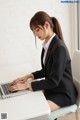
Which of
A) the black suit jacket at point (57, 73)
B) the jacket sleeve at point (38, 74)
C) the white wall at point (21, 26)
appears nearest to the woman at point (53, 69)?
the black suit jacket at point (57, 73)

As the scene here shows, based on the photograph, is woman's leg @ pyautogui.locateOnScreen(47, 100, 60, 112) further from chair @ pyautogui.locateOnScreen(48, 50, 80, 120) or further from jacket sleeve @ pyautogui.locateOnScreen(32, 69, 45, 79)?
jacket sleeve @ pyautogui.locateOnScreen(32, 69, 45, 79)

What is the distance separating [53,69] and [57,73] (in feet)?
0.13

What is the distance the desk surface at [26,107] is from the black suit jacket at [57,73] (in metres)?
0.09

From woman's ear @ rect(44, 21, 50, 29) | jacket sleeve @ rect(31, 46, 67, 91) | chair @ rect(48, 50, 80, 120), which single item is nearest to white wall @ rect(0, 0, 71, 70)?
chair @ rect(48, 50, 80, 120)

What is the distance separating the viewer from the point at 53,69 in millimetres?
1448

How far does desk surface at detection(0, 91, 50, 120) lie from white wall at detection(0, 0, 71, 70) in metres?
1.38

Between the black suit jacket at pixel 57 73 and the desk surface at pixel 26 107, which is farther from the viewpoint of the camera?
the black suit jacket at pixel 57 73

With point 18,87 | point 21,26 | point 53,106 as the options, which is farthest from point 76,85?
point 21,26

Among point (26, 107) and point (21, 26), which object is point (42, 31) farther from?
point (21, 26)

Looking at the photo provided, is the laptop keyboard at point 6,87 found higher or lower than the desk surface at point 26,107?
higher

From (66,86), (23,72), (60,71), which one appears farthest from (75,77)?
(23,72)

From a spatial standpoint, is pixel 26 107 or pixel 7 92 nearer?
pixel 26 107

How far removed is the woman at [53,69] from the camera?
1440 mm

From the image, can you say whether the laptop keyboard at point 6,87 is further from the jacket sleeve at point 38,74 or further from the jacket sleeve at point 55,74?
the jacket sleeve at point 38,74
